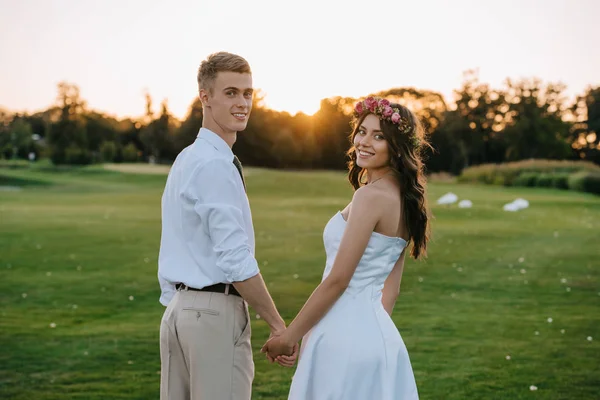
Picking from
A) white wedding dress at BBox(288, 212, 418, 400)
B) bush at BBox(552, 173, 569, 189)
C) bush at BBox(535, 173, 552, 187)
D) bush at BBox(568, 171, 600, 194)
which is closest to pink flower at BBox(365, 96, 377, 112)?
white wedding dress at BBox(288, 212, 418, 400)

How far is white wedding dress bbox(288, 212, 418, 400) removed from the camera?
3.63 m

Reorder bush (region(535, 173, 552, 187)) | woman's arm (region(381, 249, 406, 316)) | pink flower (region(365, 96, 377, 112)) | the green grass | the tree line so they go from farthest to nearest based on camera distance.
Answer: the tree line → bush (region(535, 173, 552, 187)) → the green grass → woman's arm (region(381, 249, 406, 316)) → pink flower (region(365, 96, 377, 112))

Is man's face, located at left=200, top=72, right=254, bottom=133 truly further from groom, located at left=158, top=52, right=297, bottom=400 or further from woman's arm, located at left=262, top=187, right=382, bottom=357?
woman's arm, located at left=262, top=187, right=382, bottom=357

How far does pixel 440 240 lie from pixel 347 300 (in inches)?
682

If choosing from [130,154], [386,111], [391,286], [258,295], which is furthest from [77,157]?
[258,295]

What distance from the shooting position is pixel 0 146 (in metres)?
83.4

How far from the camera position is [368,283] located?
12.1 feet

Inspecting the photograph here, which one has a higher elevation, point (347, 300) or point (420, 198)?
point (420, 198)

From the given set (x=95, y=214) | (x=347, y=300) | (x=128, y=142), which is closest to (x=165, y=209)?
(x=347, y=300)

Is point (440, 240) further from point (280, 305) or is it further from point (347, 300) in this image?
point (347, 300)

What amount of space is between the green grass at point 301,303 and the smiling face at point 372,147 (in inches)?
158

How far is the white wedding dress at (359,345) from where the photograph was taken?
143 inches

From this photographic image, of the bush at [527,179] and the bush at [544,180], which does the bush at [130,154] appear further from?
the bush at [544,180]

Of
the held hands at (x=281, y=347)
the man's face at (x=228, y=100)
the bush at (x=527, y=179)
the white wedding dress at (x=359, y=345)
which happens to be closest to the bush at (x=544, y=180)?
the bush at (x=527, y=179)
